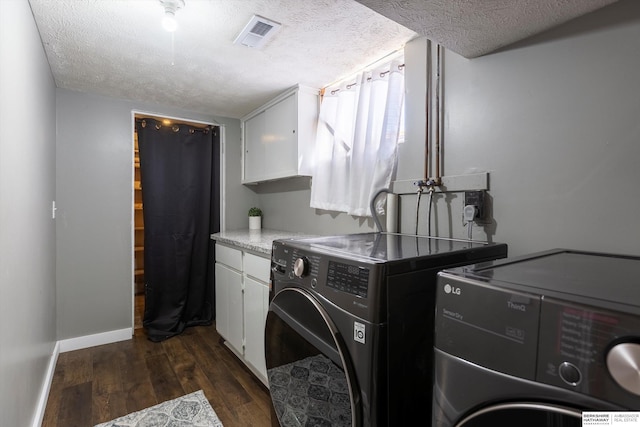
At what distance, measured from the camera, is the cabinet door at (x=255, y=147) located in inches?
113

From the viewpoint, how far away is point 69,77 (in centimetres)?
225

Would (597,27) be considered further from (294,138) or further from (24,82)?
(24,82)

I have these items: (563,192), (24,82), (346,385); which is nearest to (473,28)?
(563,192)

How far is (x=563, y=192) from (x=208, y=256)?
294 centimetres

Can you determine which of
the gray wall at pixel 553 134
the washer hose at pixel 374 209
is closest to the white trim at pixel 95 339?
the washer hose at pixel 374 209

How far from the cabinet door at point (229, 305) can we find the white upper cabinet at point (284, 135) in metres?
0.91

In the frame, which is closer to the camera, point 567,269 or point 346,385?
point 567,269

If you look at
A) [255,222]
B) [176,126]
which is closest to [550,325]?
[255,222]

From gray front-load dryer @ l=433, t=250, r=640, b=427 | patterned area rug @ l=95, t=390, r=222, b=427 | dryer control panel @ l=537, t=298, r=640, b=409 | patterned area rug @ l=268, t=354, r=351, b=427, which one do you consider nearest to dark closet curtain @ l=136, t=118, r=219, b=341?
patterned area rug @ l=95, t=390, r=222, b=427

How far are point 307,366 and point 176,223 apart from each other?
7.84 ft

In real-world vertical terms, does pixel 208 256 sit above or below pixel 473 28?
below

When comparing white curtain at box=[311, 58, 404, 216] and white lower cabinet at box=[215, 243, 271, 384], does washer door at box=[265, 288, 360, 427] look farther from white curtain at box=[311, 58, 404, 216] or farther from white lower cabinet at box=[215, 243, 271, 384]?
white curtain at box=[311, 58, 404, 216]

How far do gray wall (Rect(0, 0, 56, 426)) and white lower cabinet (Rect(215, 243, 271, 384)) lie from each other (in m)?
1.10

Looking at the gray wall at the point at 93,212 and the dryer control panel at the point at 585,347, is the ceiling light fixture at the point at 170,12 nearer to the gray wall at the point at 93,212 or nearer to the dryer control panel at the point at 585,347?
the gray wall at the point at 93,212
